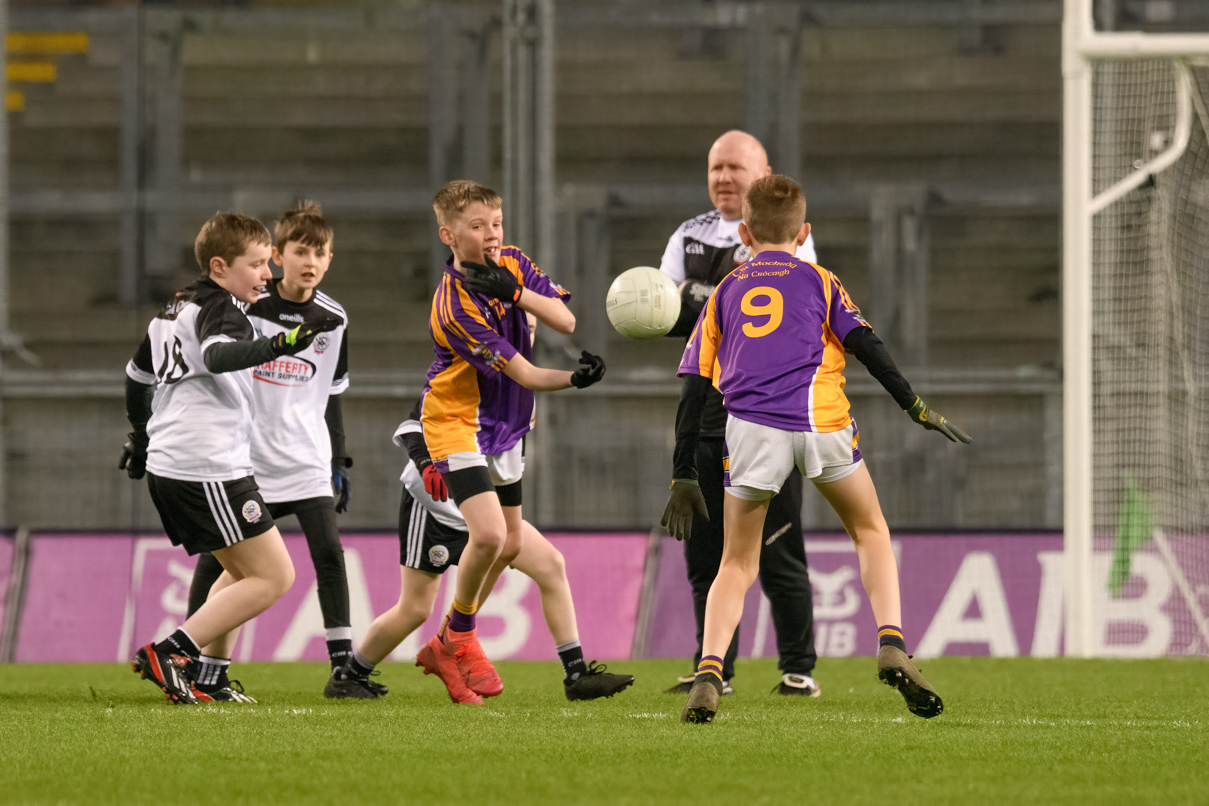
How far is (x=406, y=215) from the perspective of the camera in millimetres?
13445

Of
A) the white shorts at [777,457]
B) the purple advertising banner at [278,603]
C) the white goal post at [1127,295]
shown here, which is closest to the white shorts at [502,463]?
A: the white shorts at [777,457]

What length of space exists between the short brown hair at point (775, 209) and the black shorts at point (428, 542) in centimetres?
165

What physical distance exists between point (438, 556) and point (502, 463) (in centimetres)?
48

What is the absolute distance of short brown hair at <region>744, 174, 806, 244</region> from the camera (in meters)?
4.25

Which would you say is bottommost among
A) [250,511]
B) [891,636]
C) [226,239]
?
[891,636]

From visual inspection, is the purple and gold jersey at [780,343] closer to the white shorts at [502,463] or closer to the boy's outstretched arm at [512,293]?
the boy's outstretched arm at [512,293]

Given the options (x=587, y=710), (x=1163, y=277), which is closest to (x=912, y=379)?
(x=1163, y=277)

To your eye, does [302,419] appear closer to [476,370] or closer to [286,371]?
[286,371]

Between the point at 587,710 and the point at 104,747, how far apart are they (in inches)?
60.0

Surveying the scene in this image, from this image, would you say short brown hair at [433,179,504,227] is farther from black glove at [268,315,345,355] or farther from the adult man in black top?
the adult man in black top

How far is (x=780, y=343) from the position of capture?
4.12 meters

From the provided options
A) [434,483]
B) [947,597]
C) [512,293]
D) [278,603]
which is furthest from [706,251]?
[278,603]

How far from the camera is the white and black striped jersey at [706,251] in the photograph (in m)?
5.42

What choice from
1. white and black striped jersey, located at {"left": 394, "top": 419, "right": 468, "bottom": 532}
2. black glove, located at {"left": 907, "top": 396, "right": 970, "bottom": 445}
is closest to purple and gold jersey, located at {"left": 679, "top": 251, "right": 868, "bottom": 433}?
black glove, located at {"left": 907, "top": 396, "right": 970, "bottom": 445}
